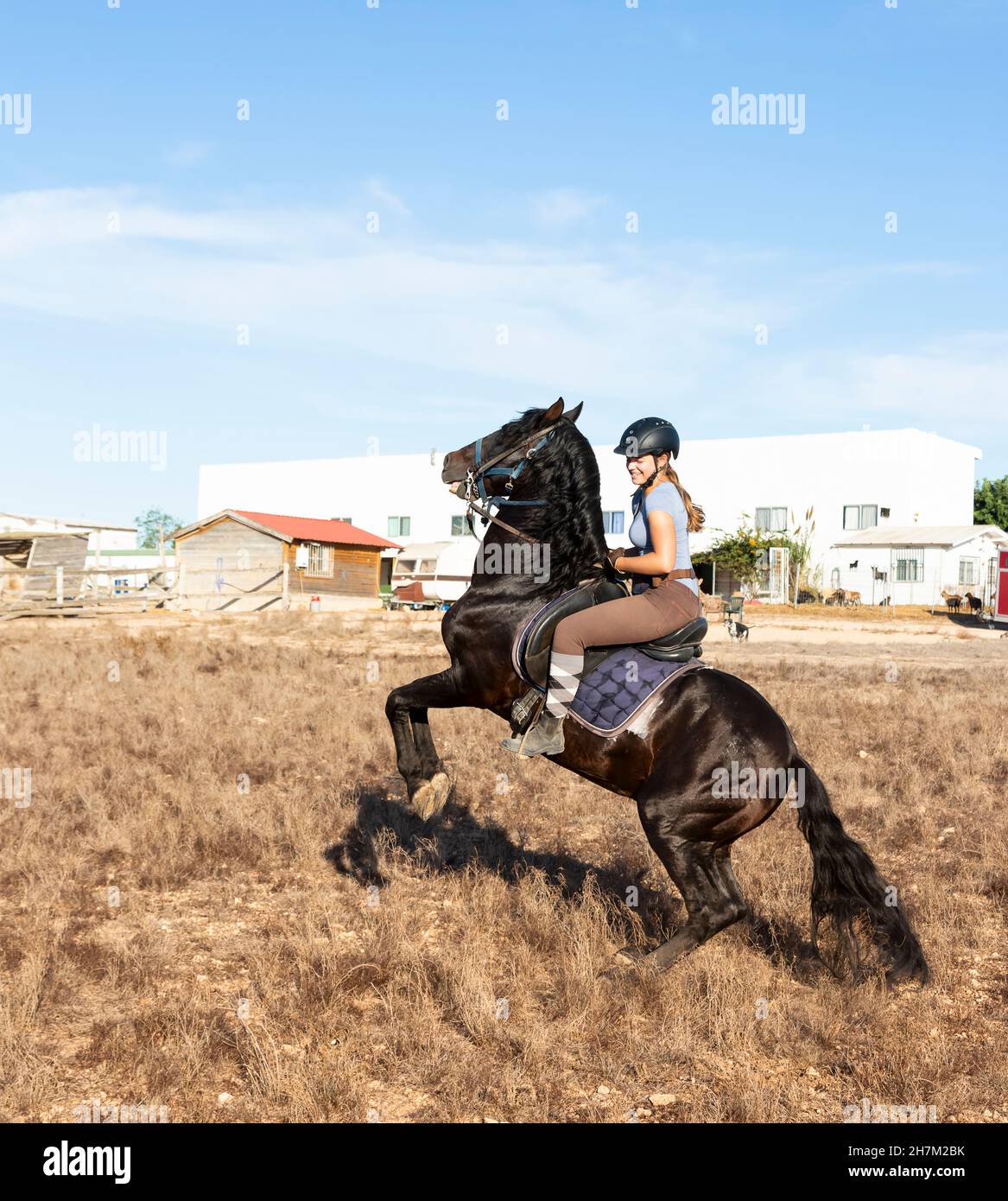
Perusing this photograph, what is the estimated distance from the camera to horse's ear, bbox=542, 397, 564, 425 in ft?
18.0

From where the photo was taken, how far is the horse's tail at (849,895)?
5.17m

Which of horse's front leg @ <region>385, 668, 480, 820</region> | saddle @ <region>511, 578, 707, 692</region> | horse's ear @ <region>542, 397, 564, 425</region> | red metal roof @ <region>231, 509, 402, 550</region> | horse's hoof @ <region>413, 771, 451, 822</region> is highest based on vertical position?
red metal roof @ <region>231, 509, 402, 550</region>

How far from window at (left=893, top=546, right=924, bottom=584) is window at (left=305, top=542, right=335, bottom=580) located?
27.6 m

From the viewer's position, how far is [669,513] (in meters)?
5.23

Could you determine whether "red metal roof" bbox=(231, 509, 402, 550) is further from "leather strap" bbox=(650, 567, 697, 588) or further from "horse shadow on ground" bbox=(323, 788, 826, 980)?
"leather strap" bbox=(650, 567, 697, 588)

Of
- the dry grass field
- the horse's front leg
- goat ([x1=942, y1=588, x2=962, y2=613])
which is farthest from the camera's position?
goat ([x1=942, y1=588, x2=962, y2=613])

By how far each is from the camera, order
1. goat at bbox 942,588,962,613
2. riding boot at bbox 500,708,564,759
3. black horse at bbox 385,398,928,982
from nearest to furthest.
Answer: black horse at bbox 385,398,928,982
riding boot at bbox 500,708,564,759
goat at bbox 942,588,962,613

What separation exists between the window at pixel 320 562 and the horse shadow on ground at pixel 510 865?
38721 mm

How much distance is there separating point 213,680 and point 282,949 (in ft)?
36.7

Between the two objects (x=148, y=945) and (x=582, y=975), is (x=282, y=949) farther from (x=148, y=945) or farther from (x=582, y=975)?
(x=582, y=975)

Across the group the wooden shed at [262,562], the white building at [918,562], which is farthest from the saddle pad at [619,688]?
the white building at [918,562]

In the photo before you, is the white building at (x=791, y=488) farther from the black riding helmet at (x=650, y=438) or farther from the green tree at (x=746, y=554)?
the black riding helmet at (x=650, y=438)

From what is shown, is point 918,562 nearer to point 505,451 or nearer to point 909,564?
point 909,564

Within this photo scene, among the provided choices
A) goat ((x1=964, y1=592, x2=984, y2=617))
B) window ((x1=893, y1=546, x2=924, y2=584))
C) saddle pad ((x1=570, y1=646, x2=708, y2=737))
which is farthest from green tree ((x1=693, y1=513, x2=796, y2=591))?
saddle pad ((x1=570, y1=646, x2=708, y2=737))
